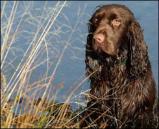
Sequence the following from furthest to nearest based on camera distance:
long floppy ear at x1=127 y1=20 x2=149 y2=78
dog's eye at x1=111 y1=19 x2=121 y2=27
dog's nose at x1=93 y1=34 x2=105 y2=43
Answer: long floppy ear at x1=127 y1=20 x2=149 y2=78 → dog's eye at x1=111 y1=19 x2=121 y2=27 → dog's nose at x1=93 y1=34 x2=105 y2=43

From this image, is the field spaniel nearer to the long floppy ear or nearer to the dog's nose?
the long floppy ear

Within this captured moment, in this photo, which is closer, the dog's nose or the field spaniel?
the dog's nose

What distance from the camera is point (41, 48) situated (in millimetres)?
3734

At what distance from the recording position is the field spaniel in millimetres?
5477

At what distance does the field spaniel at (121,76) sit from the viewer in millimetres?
5477

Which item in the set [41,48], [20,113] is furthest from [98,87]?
[20,113]

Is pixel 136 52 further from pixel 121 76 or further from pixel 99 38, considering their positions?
pixel 99 38

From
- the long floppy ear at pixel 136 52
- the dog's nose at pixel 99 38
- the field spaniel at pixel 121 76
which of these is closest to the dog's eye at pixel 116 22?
the field spaniel at pixel 121 76

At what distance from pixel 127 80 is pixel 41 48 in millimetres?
2089

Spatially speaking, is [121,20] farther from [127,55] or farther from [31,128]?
[31,128]

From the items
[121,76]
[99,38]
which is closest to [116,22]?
[99,38]

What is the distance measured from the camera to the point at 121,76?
560 centimetres

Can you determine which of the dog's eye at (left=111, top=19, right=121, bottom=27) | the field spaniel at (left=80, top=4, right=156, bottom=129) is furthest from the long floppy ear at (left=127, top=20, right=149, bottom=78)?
the dog's eye at (left=111, top=19, right=121, bottom=27)

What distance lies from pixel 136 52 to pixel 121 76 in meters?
0.35
